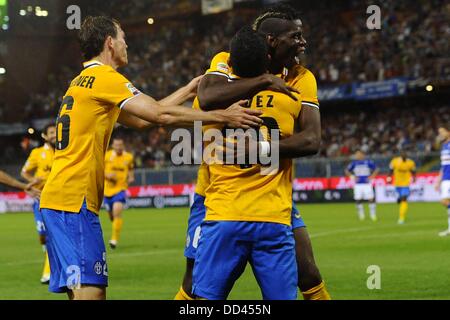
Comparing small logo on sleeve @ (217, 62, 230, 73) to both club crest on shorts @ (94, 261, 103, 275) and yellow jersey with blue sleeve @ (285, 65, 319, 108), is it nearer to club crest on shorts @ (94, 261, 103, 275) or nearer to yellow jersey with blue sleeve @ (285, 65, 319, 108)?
yellow jersey with blue sleeve @ (285, 65, 319, 108)

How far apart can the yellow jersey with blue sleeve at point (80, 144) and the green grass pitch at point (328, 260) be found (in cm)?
478

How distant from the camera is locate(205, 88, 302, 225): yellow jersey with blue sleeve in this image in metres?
5.68

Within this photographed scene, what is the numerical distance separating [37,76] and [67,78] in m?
4.07

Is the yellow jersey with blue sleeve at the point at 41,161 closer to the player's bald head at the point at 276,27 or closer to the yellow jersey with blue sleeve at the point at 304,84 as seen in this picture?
the yellow jersey with blue sleeve at the point at 304,84

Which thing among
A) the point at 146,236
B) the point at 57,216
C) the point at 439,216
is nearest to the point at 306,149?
the point at 57,216

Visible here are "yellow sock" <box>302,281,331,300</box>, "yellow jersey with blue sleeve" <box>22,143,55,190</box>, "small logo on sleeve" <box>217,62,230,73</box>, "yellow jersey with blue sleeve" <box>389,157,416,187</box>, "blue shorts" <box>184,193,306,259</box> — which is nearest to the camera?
"small logo on sleeve" <box>217,62,230,73</box>

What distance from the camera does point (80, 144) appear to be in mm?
6574

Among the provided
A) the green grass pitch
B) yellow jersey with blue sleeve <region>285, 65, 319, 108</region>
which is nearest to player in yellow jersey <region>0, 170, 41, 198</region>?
yellow jersey with blue sleeve <region>285, 65, 319, 108</region>

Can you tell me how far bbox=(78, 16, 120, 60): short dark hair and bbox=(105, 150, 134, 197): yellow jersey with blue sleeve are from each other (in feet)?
46.6

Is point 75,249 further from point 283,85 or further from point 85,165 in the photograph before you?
point 283,85

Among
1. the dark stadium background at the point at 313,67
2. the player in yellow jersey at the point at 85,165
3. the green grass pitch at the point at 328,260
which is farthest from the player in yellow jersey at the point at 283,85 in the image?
the dark stadium background at the point at 313,67
